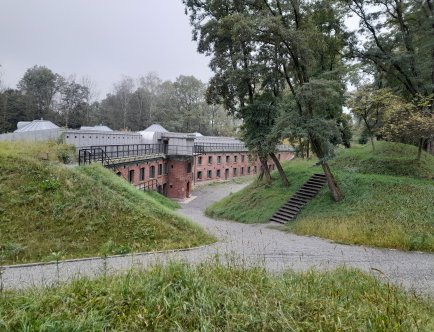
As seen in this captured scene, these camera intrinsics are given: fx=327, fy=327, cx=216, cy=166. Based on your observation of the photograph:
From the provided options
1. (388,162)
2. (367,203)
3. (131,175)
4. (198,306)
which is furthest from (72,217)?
(388,162)

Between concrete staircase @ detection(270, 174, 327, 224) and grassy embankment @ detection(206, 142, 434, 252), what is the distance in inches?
19.5

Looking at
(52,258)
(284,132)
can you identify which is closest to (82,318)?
(52,258)

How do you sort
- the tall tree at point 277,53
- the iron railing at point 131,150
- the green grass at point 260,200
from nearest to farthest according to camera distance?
the tall tree at point 277,53, the green grass at point 260,200, the iron railing at point 131,150

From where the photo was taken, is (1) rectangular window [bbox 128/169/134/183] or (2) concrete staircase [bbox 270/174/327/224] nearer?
(2) concrete staircase [bbox 270/174/327/224]

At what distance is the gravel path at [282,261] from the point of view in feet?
24.4

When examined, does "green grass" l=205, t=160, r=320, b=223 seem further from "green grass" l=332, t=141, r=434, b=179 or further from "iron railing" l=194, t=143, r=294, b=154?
"iron railing" l=194, t=143, r=294, b=154

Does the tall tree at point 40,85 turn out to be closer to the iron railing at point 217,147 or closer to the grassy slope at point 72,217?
the iron railing at point 217,147

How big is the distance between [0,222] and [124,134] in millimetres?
19175

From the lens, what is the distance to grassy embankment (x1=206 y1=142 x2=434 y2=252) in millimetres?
13320

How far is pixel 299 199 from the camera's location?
20688 millimetres

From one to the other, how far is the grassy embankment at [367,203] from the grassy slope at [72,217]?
687cm

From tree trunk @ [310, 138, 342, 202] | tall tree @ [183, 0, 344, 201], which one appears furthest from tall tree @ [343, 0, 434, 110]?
tree trunk @ [310, 138, 342, 202]

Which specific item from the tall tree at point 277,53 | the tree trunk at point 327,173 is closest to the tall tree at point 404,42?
the tall tree at point 277,53

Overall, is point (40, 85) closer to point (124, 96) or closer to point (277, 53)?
point (124, 96)
